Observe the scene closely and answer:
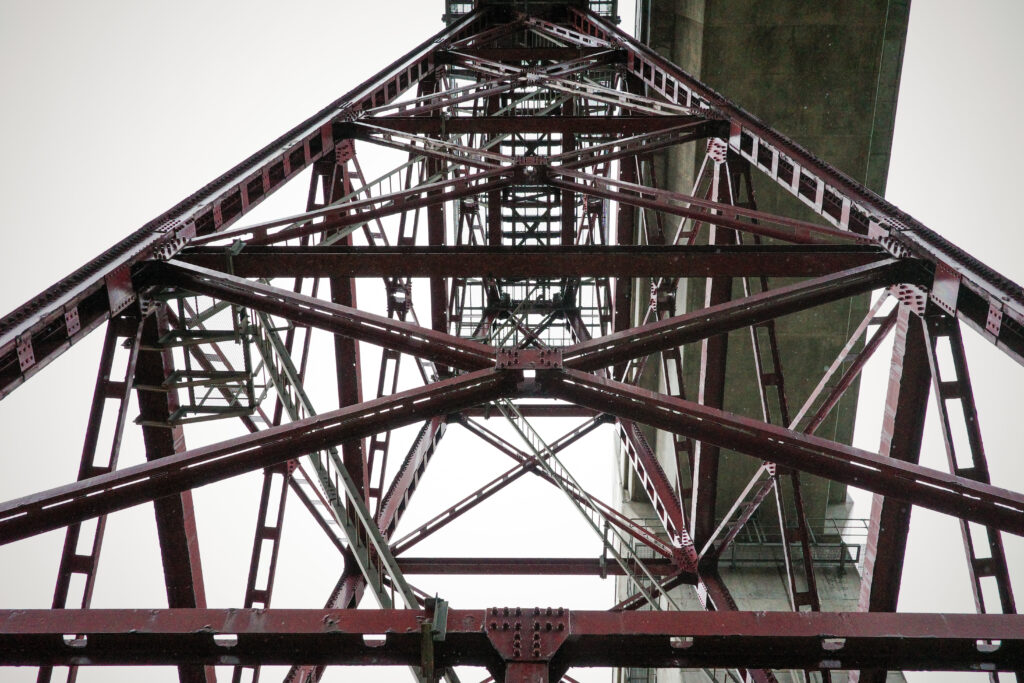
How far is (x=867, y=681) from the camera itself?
20.4 ft

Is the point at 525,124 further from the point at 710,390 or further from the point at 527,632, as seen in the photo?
the point at 527,632

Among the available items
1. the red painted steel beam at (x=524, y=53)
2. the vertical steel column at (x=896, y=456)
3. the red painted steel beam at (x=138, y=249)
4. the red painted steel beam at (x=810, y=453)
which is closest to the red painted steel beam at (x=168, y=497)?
the red painted steel beam at (x=138, y=249)

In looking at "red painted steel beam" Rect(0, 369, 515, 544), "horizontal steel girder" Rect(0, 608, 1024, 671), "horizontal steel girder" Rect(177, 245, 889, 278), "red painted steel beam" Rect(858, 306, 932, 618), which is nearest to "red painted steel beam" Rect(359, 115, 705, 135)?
"horizontal steel girder" Rect(177, 245, 889, 278)

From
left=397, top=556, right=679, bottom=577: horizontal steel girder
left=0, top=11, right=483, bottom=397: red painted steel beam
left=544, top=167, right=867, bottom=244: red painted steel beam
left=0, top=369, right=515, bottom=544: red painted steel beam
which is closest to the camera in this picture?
left=0, top=369, right=515, bottom=544: red painted steel beam

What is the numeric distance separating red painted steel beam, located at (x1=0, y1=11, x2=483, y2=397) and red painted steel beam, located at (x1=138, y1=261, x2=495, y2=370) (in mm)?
343

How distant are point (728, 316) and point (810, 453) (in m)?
1.53

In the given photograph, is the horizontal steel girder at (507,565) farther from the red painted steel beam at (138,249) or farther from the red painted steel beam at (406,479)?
the red painted steel beam at (138,249)

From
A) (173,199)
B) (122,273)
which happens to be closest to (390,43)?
(173,199)

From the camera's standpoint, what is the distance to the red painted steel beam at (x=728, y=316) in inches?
232

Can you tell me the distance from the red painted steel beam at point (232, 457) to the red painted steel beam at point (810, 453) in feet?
2.39

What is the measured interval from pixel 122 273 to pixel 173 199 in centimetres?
5532

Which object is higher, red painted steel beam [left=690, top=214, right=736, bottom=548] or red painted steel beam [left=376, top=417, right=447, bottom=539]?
red painted steel beam [left=690, top=214, right=736, bottom=548]

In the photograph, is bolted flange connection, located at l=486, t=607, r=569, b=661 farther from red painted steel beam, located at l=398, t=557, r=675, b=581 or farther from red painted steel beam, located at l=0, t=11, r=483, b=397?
red painted steel beam, located at l=398, t=557, r=675, b=581

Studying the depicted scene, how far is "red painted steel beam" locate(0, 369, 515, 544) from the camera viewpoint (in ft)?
15.0
